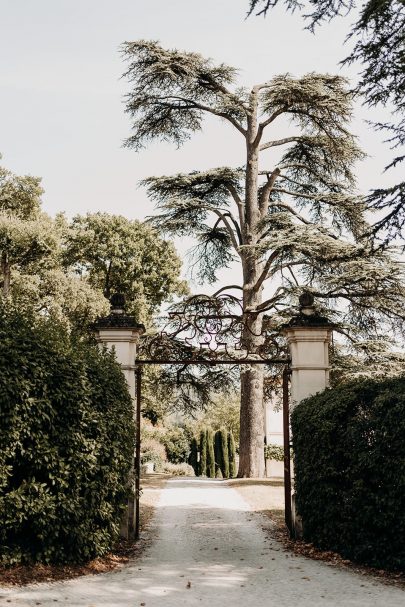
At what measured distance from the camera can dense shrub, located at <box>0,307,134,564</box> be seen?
6168 millimetres

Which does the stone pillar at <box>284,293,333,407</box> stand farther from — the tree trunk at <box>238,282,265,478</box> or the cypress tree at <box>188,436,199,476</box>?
the cypress tree at <box>188,436,199,476</box>

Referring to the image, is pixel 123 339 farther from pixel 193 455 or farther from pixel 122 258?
pixel 193 455

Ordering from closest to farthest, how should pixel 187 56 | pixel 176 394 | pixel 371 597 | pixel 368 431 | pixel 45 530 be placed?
1. pixel 371 597
2. pixel 45 530
3. pixel 368 431
4. pixel 187 56
5. pixel 176 394

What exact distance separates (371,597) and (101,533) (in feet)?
9.92

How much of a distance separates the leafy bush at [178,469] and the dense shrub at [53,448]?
21.4 m

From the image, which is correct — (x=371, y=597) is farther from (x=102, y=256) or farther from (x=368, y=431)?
(x=102, y=256)

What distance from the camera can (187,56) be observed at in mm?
18125

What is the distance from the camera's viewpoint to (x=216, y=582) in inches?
255

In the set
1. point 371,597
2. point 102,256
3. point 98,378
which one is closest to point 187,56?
point 102,256

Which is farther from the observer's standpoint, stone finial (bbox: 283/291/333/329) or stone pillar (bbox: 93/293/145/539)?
stone finial (bbox: 283/291/333/329)

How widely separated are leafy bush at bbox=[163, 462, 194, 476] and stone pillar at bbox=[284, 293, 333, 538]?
1995 cm

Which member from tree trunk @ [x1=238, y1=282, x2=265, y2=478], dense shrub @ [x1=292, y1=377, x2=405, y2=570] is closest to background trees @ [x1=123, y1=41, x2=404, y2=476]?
tree trunk @ [x1=238, y1=282, x2=265, y2=478]

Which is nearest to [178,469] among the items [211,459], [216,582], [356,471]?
[211,459]

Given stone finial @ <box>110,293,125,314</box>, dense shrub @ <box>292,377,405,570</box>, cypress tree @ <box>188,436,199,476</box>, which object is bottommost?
cypress tree @ <box>188,436,199,476</box>
